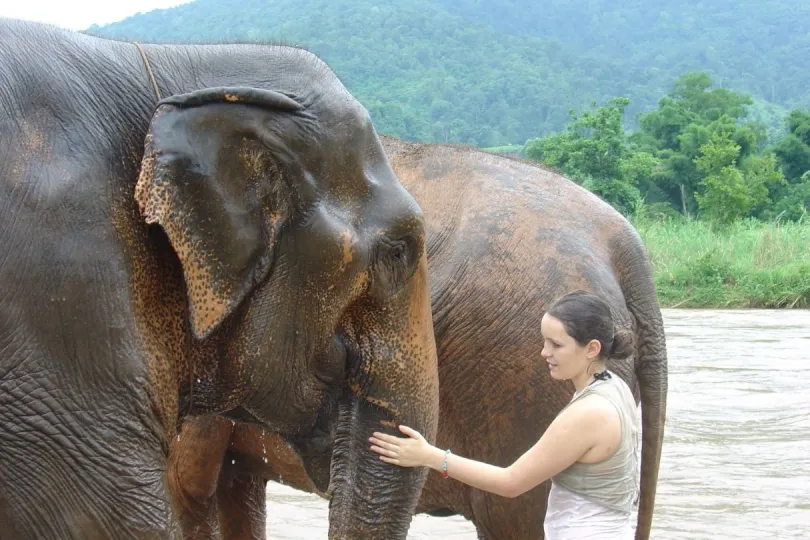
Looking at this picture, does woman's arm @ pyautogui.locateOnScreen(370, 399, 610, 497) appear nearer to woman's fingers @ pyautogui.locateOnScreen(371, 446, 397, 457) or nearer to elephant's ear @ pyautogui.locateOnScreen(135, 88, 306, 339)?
woman's fingers @ pyautogui.locateOnScreen(371, 446, 397, 457)

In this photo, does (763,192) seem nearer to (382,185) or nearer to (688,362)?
Result: (688,362)

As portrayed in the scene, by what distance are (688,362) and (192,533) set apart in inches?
319

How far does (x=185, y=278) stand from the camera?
2520 millimetres

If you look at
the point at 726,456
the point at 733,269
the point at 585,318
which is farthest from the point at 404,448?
the point at 733,269

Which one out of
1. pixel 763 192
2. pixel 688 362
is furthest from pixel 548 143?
pixel 688 362

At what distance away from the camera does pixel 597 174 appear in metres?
33.3

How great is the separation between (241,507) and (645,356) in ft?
5.10

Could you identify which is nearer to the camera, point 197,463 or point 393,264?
point 393,264

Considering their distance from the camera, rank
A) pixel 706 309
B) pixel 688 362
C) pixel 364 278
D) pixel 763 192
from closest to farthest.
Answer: pixel 364 278 < pixel 688 362 < pixel 706 309 < pixel 763 192

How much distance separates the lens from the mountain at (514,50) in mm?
90875

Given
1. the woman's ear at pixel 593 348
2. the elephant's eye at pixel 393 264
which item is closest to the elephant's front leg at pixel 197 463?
the elephant's eye at pixel 393 264

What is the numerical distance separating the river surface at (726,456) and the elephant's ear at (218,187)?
327cm

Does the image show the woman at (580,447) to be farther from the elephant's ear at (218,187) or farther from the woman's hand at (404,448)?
the elephant's ear at (218,187)

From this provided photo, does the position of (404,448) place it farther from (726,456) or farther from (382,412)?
(726,456)
